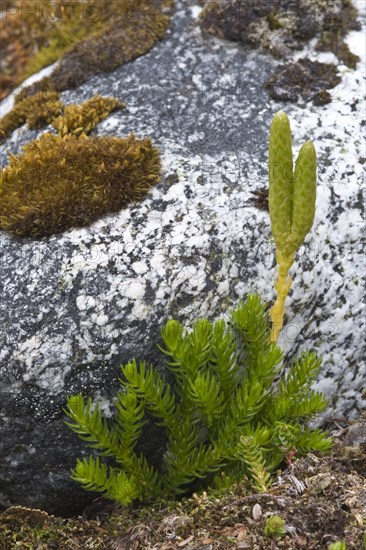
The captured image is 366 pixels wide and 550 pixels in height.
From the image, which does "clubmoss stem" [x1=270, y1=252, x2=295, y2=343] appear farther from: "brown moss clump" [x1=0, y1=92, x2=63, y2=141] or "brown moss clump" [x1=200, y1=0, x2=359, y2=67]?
"brown moss clump" [x1=0, y1=92, x2=63, y2=141]

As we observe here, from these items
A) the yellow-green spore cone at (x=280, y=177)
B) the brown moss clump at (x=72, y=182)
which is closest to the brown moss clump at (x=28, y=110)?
the brown moss clump at (x=72, y=182)

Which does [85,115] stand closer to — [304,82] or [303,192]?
[304,82]

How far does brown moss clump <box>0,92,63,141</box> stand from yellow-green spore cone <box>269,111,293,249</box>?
2125 mm

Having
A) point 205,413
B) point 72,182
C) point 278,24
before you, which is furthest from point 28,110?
point 205,413

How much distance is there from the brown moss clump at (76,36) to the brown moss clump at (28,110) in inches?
6.2

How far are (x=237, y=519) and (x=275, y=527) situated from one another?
0.99 feet

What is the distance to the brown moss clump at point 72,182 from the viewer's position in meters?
3.89

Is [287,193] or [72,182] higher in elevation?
[72,182]

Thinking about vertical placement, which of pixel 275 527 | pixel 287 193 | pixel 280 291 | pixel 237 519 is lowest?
pixel 237 519

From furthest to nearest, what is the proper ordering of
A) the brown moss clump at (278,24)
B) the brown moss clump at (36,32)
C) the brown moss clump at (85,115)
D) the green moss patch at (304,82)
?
1. the brown moss clump at (36,32)
2. the brown moss clump at (278,24)
3. the green moss patch at (304,82)
4. the brown moss clump at (85,115)

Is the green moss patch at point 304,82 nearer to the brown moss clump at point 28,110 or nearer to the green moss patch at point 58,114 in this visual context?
the green moss patch at point 58,114

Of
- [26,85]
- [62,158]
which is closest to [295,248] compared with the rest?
[62,158]

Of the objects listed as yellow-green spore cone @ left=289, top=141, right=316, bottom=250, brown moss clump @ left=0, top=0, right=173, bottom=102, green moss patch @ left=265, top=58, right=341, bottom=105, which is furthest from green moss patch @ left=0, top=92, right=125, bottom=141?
yellow-green spore cone @ left=289, top=141, right=316, bottom=250

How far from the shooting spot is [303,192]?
3305mm
